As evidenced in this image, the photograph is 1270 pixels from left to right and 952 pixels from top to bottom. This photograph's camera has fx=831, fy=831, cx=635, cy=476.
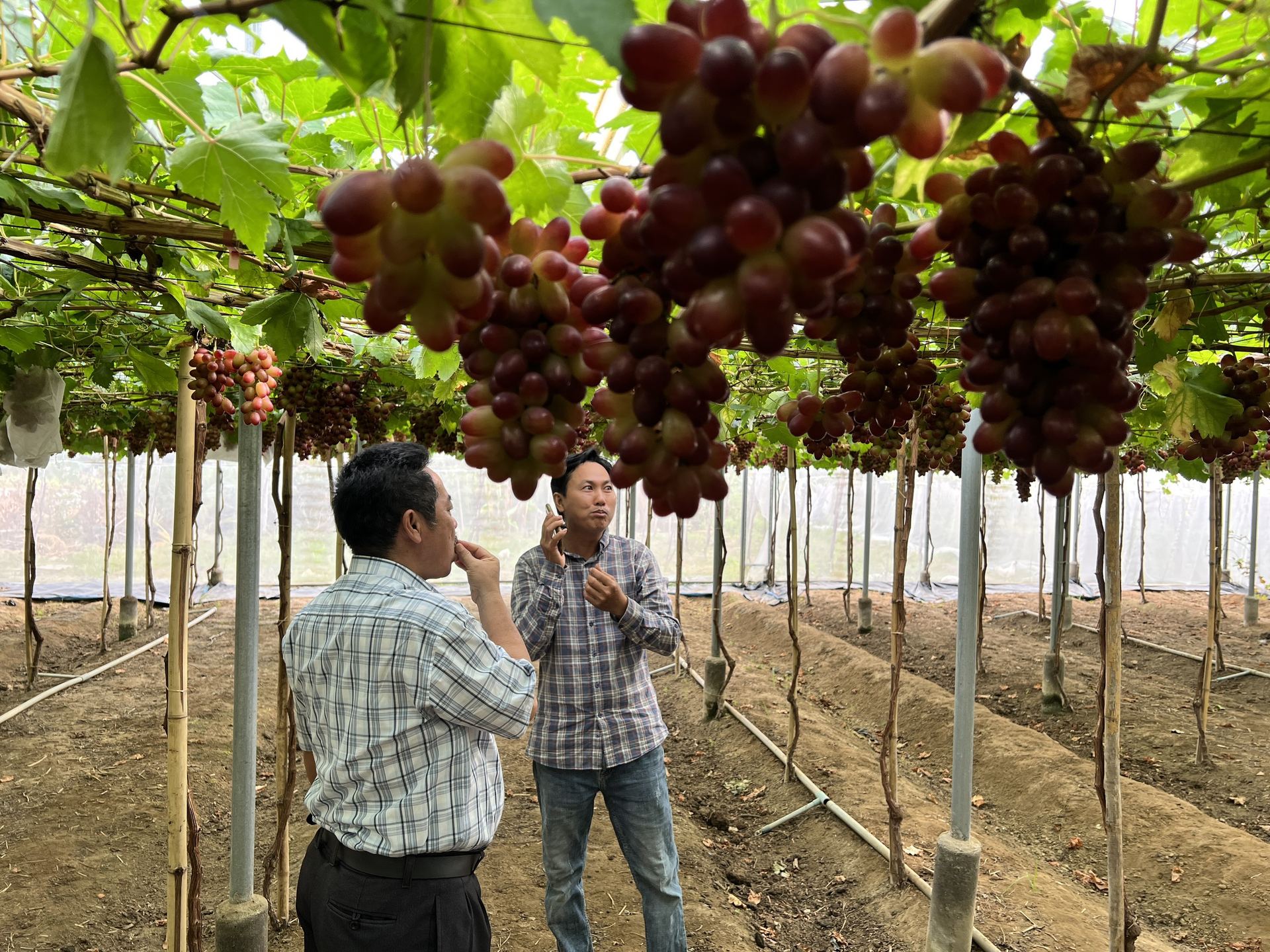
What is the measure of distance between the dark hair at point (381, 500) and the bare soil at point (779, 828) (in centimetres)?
280

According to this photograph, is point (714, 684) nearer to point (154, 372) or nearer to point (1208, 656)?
point (1208, 656)

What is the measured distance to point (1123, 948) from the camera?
291 centimetres

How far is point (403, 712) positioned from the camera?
2326mm

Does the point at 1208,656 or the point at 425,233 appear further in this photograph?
the point at 1208,656

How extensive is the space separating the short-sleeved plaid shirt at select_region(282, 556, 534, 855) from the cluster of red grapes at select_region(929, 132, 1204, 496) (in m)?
1.87

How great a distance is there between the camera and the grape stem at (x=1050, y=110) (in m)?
0.64

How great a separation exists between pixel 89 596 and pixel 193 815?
14098 mm

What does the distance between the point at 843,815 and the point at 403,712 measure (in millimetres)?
4153

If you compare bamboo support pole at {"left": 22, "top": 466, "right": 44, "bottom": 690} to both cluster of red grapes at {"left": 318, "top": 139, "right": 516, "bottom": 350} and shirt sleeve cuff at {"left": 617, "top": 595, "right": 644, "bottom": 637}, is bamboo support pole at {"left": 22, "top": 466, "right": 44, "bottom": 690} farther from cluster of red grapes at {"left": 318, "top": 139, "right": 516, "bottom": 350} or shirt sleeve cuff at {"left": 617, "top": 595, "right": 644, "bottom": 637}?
cluster of red grapes at {"left": 318, "top": 139, "right": 516, "bottom": 350}

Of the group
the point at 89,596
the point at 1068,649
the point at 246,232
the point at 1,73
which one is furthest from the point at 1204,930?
the point at 89,596

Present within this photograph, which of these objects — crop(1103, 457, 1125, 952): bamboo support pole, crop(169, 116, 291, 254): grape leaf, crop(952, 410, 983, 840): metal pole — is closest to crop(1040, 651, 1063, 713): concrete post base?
crop(952, 410, 983, 840): metal pole

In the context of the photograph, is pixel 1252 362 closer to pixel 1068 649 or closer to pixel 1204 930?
pixel 1204 930

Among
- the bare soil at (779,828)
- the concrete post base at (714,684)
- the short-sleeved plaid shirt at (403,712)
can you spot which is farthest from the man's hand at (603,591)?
the concrete post base at (714,684)

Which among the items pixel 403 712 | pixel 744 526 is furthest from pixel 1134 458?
pixel 403 712
